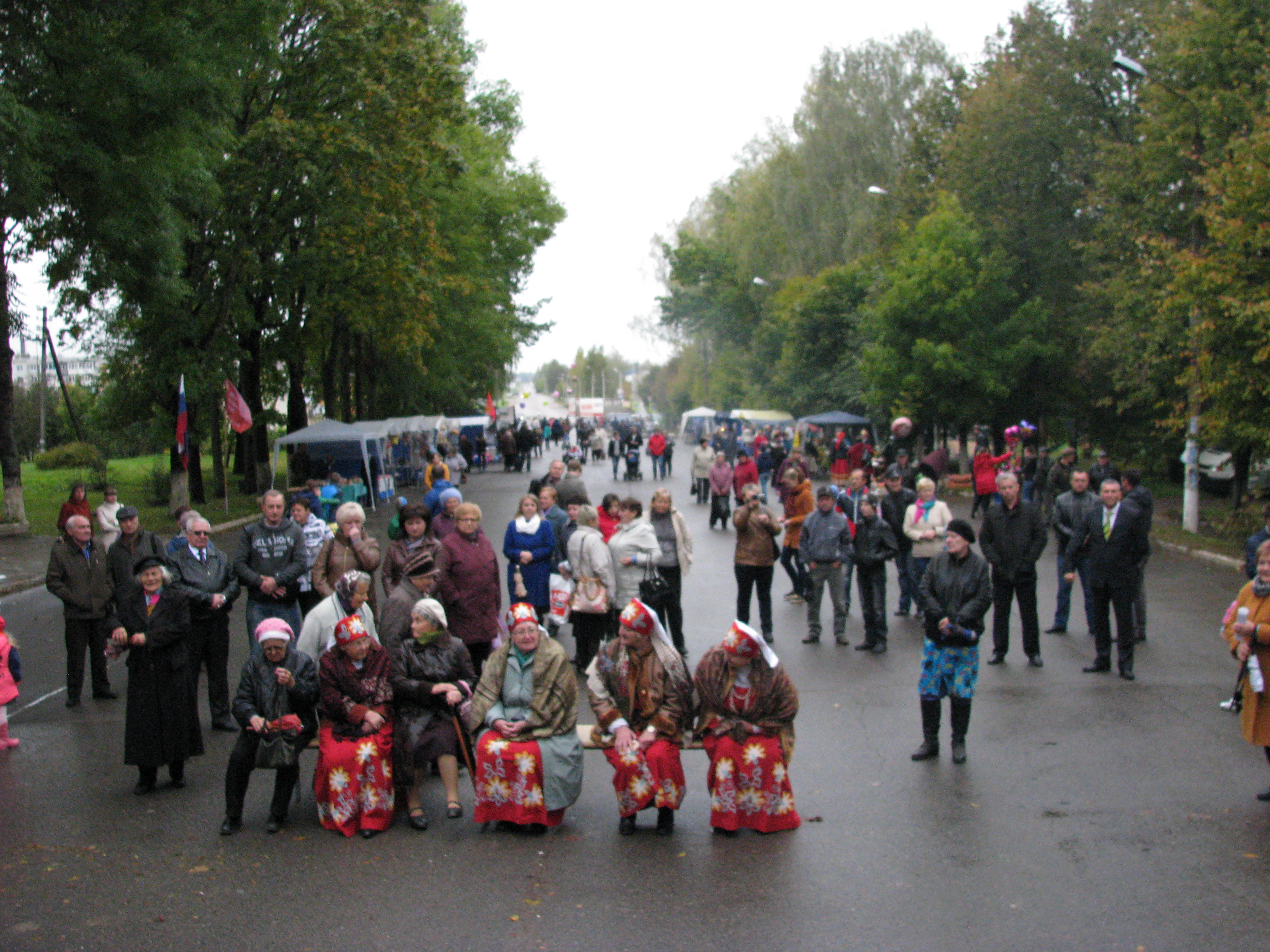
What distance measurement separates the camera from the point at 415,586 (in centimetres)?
747

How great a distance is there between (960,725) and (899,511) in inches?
202

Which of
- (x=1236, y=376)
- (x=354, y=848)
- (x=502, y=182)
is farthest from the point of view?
(x=502, y=182)

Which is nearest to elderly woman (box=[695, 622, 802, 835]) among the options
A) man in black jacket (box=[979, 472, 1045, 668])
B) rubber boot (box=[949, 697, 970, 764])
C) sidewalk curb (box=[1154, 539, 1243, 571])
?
rubber boot (box=[949, 697, 970, 764])

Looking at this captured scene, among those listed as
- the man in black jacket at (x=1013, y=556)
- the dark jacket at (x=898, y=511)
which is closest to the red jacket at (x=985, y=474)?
the dark jacket at (x=898, y=511)

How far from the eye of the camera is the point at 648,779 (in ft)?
20.5

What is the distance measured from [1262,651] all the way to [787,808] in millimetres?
3104

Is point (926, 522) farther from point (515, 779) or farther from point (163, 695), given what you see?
point (163, 695)

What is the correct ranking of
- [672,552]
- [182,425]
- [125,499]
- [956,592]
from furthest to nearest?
[125,499]
[182,425]
[672,552]
[956,592]

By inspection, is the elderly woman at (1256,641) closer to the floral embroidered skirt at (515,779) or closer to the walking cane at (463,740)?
the floral embroidered skirt at (515,779)

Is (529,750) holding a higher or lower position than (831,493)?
lower

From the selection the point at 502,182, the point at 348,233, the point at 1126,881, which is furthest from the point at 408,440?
the point at 1126,881

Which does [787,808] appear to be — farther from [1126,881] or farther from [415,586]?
[415,586]

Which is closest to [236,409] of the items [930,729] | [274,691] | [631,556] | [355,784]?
[631,556]

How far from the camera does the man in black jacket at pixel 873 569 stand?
11.2 meters
